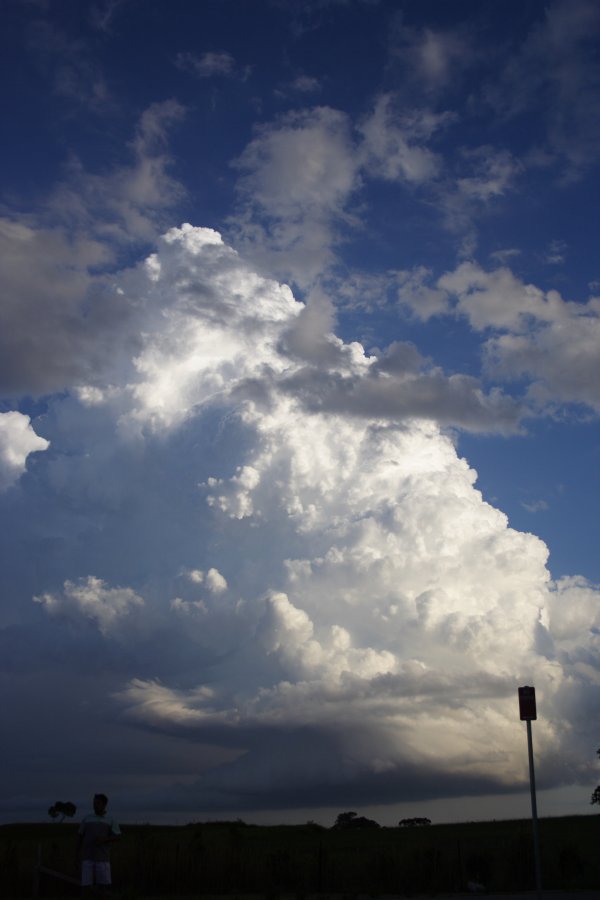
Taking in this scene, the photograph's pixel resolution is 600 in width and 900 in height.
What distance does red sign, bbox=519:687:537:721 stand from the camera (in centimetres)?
1831

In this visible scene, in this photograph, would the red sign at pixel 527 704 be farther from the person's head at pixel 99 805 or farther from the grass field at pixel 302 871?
the grass field at pixel 302 871

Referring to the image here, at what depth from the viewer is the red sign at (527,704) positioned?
721 inches

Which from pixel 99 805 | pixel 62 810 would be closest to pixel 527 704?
pixel 99 805

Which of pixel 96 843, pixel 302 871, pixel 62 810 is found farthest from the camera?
pixel 62 810

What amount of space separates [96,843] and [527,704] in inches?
352

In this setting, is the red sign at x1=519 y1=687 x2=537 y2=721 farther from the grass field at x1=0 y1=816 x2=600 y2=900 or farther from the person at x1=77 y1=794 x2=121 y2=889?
the grass field at x1=0 y1=816 x2=600 y2=900

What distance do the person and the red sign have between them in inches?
329

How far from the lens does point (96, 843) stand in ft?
59.7

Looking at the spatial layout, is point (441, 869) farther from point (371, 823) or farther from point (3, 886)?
point (371, 823)

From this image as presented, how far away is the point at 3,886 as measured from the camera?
27.8 m

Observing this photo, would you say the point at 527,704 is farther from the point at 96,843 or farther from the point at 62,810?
the point at 62,810

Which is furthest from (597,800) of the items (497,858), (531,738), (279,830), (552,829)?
(531,738)

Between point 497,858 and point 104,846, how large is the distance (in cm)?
1790

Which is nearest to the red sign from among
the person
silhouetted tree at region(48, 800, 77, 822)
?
the person
